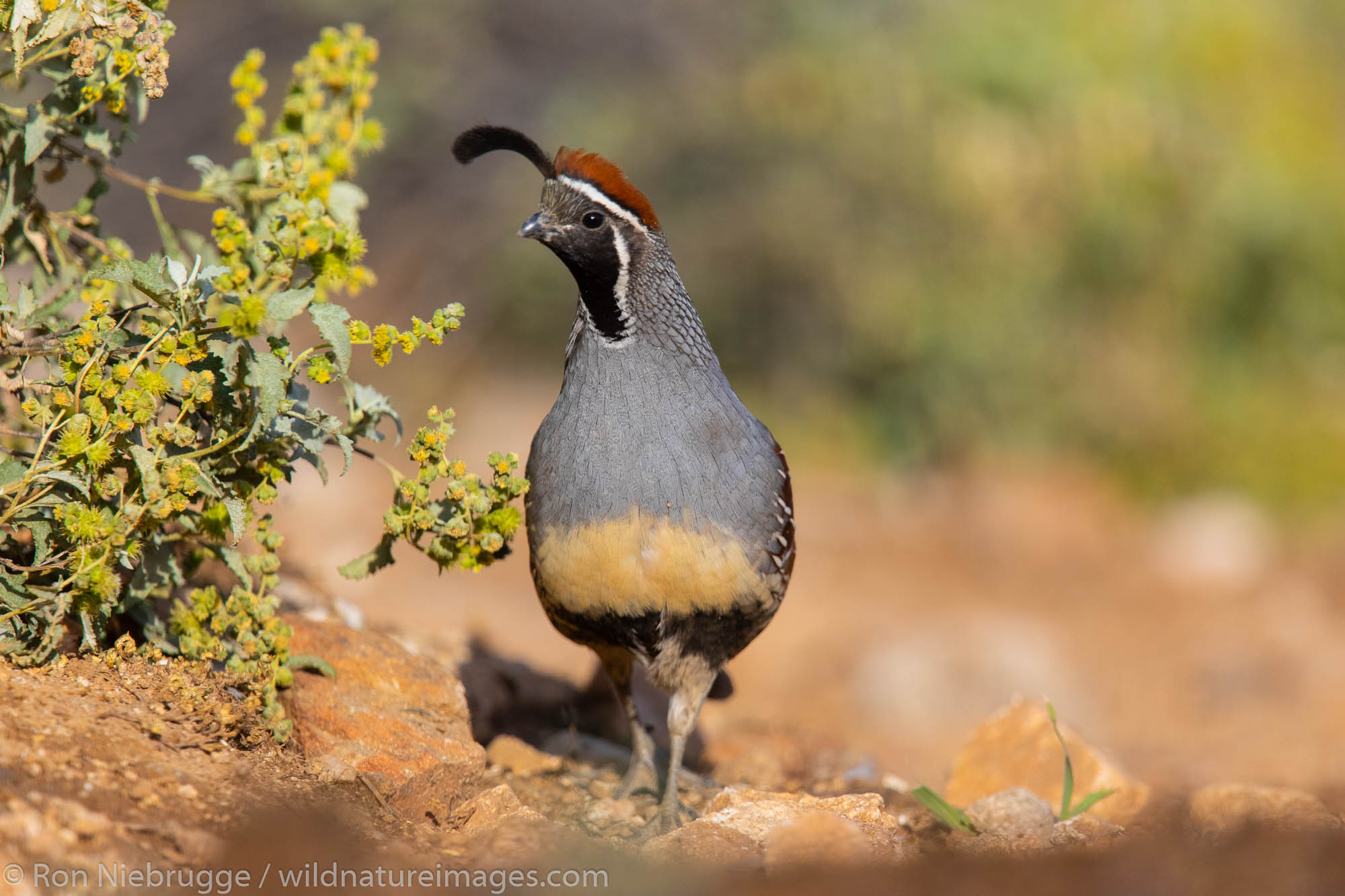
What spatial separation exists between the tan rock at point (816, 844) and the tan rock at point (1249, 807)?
3.74 feet

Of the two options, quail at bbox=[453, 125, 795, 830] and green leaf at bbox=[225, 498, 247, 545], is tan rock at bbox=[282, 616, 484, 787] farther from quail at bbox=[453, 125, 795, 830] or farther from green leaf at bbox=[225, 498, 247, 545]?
green leaf at bbox=[225, 498, 247, 545]

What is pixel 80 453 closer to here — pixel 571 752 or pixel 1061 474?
pixel 571 752

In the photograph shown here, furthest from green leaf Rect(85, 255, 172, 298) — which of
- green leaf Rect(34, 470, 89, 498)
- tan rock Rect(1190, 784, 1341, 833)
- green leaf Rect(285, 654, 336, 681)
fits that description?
tan rock Rect(1190, 784, 1341, 833)

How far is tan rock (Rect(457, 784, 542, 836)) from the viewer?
11.3ft

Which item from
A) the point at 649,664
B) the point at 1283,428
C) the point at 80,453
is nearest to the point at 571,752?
the point at 649,664

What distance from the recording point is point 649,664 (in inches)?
170

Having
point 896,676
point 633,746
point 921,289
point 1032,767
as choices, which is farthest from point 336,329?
point 921,289

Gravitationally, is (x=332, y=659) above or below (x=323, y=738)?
above

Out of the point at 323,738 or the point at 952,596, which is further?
the point at 952,596

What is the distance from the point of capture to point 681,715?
4.46 metres

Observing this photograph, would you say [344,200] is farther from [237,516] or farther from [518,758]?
[518,758]

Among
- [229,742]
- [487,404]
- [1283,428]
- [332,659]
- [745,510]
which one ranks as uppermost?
[1283,428]

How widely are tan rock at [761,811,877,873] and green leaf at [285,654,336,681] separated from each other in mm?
1565

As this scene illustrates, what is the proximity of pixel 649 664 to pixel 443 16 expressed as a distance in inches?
366
